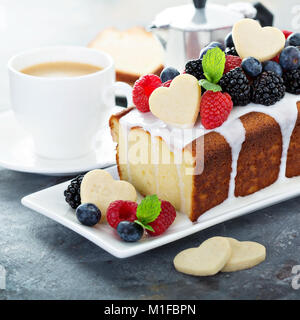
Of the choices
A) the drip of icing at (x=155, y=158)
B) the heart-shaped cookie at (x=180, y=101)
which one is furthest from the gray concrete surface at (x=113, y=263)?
the heart-shaped cookie at (x=180, y=101)

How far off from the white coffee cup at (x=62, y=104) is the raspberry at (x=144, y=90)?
0.21 metres

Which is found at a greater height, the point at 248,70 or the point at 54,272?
the point at 248,70

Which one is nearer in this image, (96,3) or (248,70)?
(248,70)

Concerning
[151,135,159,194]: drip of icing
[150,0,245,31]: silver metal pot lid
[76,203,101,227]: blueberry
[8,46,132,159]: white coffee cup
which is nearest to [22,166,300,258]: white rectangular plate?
[76,203,101,227]: blueberry

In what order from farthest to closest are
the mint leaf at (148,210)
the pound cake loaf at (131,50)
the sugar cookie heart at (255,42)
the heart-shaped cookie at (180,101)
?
the pound cake loaf at (131,50), the sugar cookie heart at (255,42), the heart-shaped cookie at (180,101), the mint leaf at (148,210)

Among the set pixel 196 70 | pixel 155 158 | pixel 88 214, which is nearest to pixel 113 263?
pixel 88 214

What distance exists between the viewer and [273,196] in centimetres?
188

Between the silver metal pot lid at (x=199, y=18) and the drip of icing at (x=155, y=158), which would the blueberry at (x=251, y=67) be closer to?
the drip of icing at (x=155, y=158)

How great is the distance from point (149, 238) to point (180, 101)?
0.40 meters

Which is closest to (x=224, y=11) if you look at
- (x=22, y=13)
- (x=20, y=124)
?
(x=20, y=124)

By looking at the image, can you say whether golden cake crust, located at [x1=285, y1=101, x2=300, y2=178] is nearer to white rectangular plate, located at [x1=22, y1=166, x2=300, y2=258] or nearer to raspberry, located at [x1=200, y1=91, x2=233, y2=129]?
white rectangular plate, located at [x1=22, y1=166, x2=300, y2=258]

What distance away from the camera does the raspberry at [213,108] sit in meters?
1.74

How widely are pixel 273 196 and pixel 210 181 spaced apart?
202mm

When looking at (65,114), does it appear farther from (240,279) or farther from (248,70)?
(240,279)
